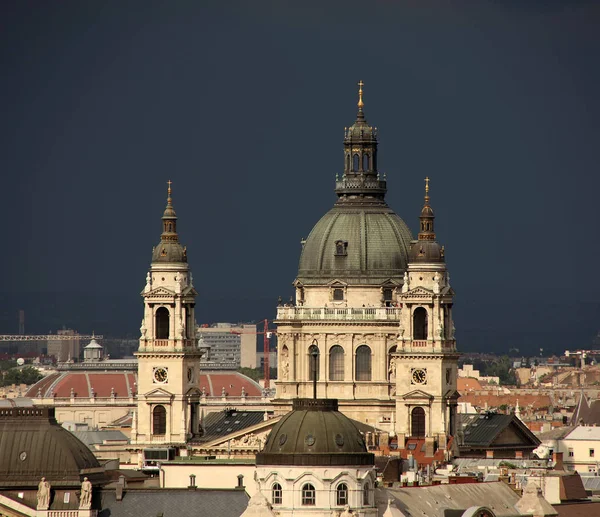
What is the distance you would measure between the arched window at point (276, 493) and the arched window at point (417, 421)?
61.5m

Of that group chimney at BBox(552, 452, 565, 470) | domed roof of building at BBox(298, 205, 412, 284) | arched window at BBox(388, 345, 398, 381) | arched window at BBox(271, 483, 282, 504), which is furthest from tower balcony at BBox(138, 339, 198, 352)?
arched window at BBox(271, 483, 282, 504)

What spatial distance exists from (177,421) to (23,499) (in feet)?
201

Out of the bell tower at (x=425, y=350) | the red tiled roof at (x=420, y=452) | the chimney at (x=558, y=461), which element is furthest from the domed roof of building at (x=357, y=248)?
the chimney at (x=558, y=461)

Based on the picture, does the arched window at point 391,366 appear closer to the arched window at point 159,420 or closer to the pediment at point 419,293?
the pediment at point 419,293

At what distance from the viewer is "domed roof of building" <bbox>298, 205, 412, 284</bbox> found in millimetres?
180750

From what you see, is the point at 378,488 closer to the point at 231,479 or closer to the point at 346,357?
the point at 231,479

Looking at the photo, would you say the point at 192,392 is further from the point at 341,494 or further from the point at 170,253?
the point at 341,494

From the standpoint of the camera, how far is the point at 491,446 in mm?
177875

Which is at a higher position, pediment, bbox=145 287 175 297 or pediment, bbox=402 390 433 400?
pediment, bbox=145 287 175 297

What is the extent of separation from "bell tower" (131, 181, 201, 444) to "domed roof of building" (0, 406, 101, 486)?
5757 cm

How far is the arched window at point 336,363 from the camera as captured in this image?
17988 centimetres

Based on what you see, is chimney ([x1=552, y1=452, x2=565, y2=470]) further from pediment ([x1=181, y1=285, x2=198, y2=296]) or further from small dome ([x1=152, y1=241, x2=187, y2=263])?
small dome ([x1=152, y1=241, x2=187, y2=263])

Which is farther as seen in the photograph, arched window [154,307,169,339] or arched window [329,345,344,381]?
arched window [154,307,169,339]

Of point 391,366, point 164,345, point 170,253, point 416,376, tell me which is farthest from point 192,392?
point 416,376
